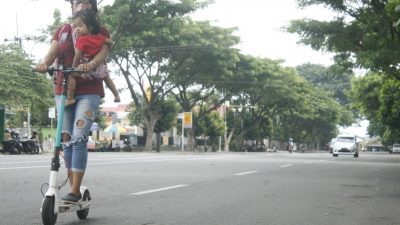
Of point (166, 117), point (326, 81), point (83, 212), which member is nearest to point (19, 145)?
point (166, 117)

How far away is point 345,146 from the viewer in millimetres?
39438

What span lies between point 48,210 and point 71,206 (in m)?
0.39

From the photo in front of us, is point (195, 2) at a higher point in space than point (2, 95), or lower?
higher

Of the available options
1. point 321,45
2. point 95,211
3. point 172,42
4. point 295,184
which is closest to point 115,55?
point 172,42

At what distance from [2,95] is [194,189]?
24861mm

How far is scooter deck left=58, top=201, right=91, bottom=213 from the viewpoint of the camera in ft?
14.6

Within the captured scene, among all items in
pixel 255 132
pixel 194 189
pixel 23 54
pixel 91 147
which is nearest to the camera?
pixel 194 189

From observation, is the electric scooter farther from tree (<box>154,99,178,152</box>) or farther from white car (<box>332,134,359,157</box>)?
tree (<box>154,99,178,152</box>)

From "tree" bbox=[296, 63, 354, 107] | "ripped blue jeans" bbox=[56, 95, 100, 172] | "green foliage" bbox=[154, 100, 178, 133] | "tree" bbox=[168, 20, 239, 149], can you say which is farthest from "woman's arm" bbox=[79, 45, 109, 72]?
"tree" bbox=[296, 63, 354, 107]

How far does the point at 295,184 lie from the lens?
1007 centimetres

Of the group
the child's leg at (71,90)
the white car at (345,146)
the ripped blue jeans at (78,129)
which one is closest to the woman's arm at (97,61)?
the child's leg at (71,90)

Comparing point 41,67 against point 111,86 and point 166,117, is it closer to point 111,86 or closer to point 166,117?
point 111,86

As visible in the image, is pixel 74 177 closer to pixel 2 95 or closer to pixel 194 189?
pixel 194 189

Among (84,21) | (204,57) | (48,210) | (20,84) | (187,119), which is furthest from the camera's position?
(187,119)
